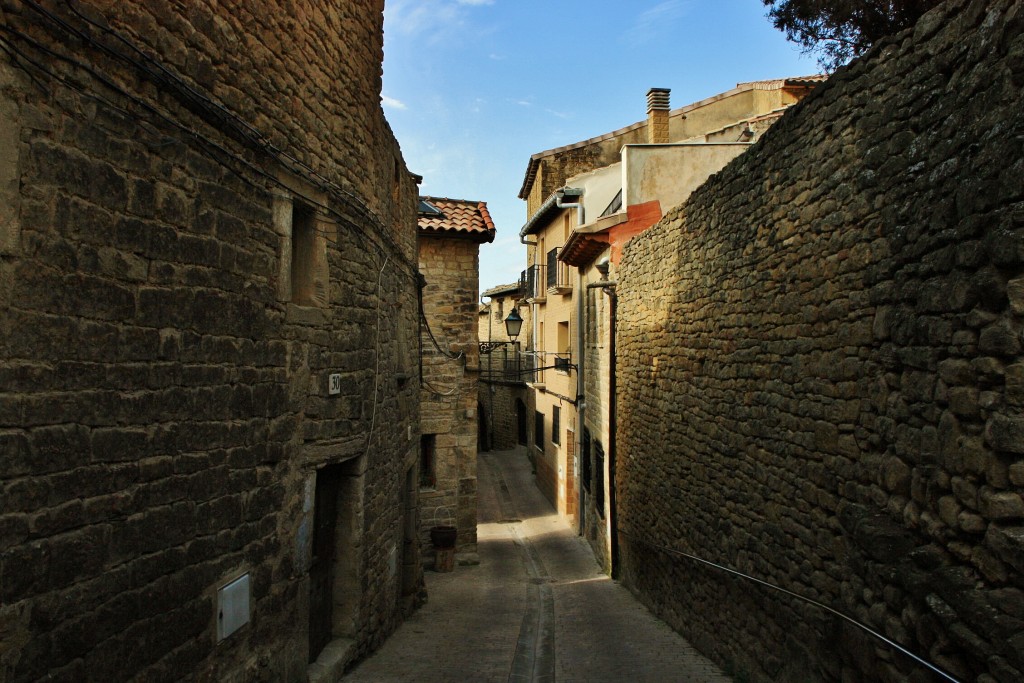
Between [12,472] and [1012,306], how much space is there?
145 inches

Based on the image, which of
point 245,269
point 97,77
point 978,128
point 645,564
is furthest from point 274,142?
point 645,564

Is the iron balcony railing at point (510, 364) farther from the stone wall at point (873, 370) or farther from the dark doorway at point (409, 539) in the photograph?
the stone wall at point (873, 370)

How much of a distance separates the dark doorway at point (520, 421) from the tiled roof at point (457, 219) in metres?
17.1

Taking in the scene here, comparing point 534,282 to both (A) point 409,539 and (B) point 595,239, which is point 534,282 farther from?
(A) point 409,539

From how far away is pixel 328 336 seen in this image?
5.64m

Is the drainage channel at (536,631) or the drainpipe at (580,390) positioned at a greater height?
the drainpipe at (580,390)

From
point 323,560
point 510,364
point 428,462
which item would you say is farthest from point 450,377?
point 510,364

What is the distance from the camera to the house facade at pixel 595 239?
13578mm

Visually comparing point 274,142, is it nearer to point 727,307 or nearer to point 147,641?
point 147,641

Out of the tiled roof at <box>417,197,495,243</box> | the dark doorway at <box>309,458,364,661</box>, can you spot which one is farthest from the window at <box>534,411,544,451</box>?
the dark doorway at <box>309,458,364,661</box>

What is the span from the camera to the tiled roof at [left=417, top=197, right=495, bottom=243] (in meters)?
13.7

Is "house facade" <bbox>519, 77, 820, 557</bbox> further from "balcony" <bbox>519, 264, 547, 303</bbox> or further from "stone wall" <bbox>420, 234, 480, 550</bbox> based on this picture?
"stone wall" <bbox>420, 234, 480, 550</bbox>

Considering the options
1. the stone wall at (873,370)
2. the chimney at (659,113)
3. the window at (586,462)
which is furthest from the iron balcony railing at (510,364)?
the stone wall at (873,370)

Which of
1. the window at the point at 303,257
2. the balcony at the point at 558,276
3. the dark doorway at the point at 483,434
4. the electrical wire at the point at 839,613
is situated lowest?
the dark doorway at the point at 483,434
